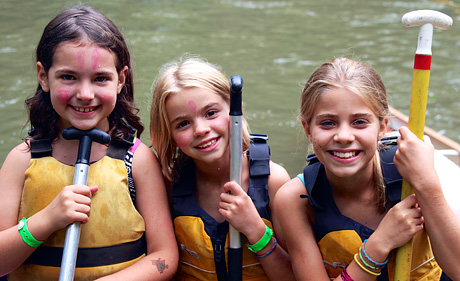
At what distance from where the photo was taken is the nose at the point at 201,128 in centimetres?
213

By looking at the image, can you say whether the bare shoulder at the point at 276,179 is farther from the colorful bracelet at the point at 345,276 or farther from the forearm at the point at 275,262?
the colorful bracelet at the point at 345,276

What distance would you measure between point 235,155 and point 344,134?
1.29 feet

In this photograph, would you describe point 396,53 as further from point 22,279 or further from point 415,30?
point 22,279

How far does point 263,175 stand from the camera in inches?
88.7

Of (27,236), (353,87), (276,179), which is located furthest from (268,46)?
(27,236)

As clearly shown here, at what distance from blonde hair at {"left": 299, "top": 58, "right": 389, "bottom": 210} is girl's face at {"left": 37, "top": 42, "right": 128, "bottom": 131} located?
0.75 meters

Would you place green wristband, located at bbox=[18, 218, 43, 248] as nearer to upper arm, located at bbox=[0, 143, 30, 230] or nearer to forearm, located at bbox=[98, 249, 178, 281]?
upper arm, located at bbox=[0, 143, 30, 230]

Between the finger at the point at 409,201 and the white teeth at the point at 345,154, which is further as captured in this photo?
the white teeth at the point at 345,154

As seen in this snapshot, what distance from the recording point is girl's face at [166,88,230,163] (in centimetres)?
217

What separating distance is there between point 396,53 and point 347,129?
5656mm

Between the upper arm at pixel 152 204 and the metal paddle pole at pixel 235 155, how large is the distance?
27 centimetres

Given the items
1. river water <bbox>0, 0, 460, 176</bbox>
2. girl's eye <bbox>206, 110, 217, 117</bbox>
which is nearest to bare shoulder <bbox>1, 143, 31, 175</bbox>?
girl's eye <bbox>206, 110, 217, 117</bbox>

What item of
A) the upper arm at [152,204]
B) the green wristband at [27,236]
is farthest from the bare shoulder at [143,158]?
the green wristband at [27,236]

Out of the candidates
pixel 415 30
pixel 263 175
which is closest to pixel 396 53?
pixel 415 30
